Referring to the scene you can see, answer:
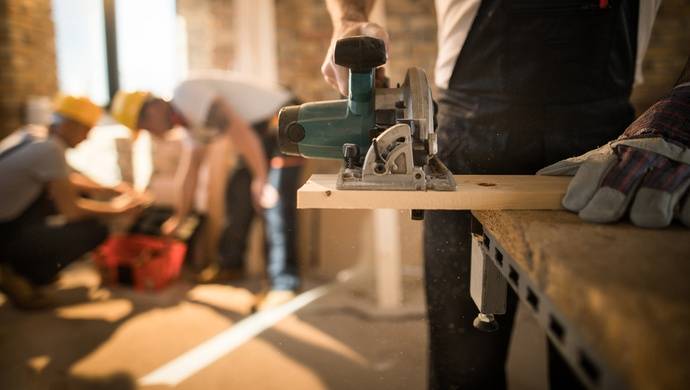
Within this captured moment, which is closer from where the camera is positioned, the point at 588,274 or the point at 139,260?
the point at 588,274

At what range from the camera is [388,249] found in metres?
2.33

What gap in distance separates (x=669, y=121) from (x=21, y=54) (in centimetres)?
406

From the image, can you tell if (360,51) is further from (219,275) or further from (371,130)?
(219,275)

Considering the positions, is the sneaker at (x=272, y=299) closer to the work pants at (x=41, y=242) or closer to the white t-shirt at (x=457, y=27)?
the work pants at (x=41, y=242)

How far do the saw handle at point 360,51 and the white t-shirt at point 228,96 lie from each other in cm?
187

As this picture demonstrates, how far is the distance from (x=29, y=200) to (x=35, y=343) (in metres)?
0.73

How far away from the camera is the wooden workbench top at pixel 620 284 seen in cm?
36

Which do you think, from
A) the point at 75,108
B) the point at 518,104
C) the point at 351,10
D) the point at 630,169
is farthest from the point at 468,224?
the point at 75,108

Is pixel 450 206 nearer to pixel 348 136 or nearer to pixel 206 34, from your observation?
pixel 348 136

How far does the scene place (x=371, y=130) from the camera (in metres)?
0.85

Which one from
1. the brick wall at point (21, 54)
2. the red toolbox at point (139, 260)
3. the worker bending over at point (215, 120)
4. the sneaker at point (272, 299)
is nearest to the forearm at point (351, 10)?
the worker bending over at point (215, 120)

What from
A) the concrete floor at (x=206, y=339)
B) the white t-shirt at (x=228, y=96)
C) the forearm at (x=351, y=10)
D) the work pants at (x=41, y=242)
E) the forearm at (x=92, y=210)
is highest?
the forearm at (x=351, y=10)

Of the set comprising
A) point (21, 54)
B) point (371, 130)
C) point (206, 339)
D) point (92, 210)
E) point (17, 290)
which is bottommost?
point (206, 339)

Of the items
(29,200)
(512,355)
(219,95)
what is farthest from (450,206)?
(29,200)
